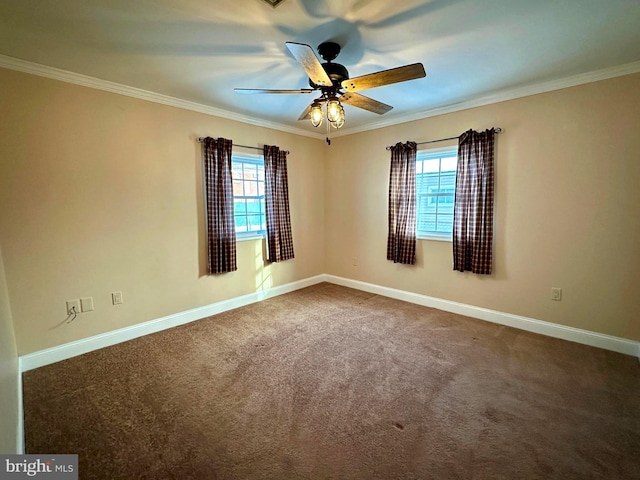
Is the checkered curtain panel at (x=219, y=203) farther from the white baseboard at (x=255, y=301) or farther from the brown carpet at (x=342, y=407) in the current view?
the brown carpet at (x=342, y=407)

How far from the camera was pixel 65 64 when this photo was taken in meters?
2.38

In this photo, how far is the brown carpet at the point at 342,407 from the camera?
1564 mm

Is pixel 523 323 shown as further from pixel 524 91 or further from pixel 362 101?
pixel 362 101

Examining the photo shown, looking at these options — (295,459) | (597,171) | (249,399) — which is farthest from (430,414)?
(597,171)

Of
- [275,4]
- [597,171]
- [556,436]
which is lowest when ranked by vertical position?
[556,436]

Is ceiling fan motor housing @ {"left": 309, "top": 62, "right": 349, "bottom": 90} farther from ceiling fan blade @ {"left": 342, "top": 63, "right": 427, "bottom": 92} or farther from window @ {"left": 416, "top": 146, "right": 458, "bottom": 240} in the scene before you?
window @ {"left": 416, "top": 146, "right": 458, "bottom": 240}

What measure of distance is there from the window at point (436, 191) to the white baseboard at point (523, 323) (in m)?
0.87

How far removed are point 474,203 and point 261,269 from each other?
288 cm

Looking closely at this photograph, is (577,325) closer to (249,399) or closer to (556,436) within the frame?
(556,436)

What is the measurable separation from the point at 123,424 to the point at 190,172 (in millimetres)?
2497

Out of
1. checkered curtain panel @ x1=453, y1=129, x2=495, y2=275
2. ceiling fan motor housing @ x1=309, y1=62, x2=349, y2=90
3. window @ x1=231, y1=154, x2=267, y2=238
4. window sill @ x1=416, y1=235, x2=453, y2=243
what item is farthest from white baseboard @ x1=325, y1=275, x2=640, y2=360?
ceiling fan motor housing @ x1=309, y1=62, x2=349, y2=90

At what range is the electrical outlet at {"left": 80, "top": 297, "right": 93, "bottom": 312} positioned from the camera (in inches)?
108

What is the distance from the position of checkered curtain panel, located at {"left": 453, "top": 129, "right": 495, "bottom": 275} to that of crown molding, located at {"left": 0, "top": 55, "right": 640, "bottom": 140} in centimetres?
38

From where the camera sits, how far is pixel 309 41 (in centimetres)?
205
